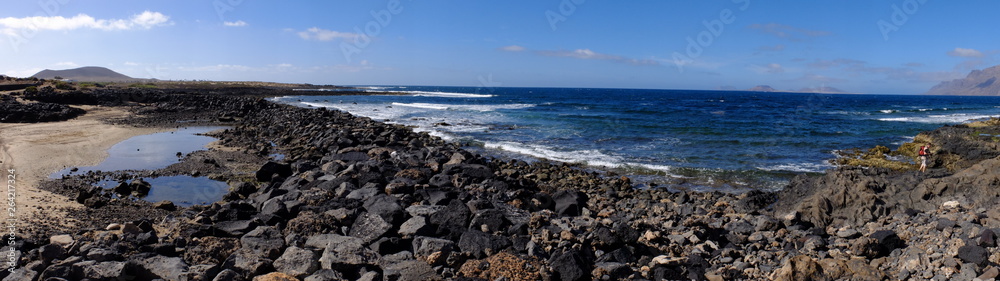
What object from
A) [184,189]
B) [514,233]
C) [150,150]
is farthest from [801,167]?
[150,150]

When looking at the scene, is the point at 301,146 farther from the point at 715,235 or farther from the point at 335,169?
the point at 715,235

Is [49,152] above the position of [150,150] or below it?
above

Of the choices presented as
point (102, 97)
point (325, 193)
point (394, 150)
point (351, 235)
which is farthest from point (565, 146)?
point (102, 97)

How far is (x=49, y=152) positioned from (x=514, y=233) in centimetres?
1595

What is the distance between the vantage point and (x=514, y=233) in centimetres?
684

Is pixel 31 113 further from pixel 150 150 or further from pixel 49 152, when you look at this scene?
pixel 150 150

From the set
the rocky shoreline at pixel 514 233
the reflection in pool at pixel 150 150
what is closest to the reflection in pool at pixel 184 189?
the rocky shoreline at pixel 514 233

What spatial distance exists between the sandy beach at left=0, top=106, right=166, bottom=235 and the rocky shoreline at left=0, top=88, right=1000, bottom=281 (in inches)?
21.6

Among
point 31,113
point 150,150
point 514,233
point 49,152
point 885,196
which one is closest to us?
point 514,233

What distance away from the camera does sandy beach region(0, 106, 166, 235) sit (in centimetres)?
882

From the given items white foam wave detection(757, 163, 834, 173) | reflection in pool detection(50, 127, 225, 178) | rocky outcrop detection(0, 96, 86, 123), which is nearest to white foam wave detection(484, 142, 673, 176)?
white foam wave detection(757, 163, 834, 173)

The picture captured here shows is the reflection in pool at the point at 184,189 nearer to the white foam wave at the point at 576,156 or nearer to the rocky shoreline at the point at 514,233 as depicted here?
the rocky shoreline at the point at 514,233

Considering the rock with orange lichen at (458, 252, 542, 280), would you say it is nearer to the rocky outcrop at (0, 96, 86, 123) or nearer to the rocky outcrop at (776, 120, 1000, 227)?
the rocky outcrop at (776, 120, 1000, 227)

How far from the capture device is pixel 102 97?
127 ft
